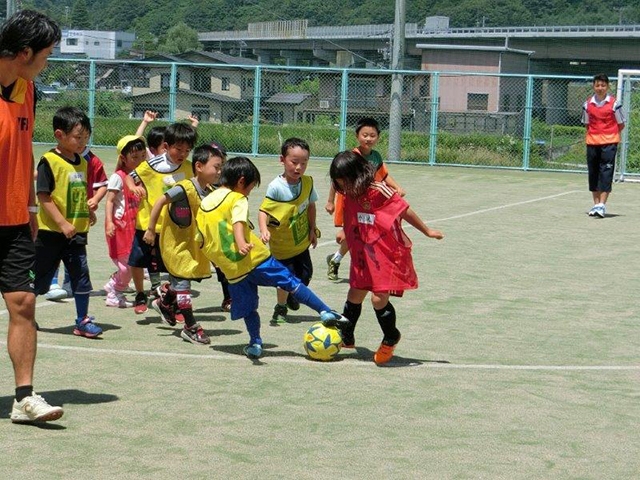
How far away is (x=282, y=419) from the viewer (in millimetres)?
6605

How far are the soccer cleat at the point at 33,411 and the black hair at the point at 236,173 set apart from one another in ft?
8.24

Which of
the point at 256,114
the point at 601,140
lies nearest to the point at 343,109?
the point at 256,114

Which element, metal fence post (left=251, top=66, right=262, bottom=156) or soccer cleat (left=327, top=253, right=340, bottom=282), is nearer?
soccer cleat (left=327, top=253, right=340, bottom=282)

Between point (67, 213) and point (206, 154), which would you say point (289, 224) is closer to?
point (206, 154)

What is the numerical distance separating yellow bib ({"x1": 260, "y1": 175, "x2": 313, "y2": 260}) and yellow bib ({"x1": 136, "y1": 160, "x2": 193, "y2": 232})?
0.85 m

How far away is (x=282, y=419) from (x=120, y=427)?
0.88 m

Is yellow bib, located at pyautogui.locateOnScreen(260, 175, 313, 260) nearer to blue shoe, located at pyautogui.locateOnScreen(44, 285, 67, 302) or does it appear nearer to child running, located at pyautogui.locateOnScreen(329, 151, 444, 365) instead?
child running, located at pyautogui.locateOnScreen(329, 151, 444, 365)

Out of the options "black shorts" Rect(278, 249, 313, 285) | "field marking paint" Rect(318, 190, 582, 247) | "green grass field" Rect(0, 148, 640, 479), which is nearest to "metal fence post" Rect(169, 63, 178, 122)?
"field marking paint" Rect(318, 190, 582, 247)

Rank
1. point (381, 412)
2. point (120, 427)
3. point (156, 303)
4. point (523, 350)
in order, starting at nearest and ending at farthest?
point (120, 427) → point (381, 412) → point (523, 350) → point (156, 303)

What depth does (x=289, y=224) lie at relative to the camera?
943 centimetres

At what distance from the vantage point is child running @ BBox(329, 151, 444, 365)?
26.3 feet

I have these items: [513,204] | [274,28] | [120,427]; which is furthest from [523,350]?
[274,28]

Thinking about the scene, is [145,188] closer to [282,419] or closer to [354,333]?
[354,333]

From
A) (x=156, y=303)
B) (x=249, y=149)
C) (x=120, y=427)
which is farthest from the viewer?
(x=249, y=149)
